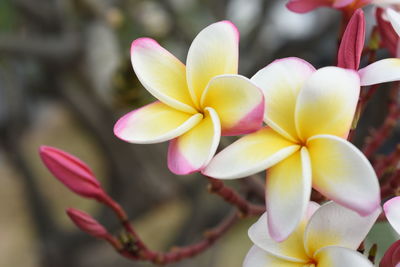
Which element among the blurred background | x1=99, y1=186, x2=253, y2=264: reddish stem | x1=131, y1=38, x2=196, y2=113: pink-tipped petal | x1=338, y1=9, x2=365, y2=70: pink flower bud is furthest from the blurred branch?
x1=338, y1=9, x2=365, y2=70: pink flower bud

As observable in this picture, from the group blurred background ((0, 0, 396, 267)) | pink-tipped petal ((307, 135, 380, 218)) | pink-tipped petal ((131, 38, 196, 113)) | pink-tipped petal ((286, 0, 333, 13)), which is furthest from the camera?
blurred background ((0, 0, 396, 267))

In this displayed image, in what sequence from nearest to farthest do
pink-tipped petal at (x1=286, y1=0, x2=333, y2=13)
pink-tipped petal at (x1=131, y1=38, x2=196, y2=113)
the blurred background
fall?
pink-tipped petal at (x1=131, y1=38, x2=196, y2=113)
pink-tipped petal at (x1=286, y1=0, x2=333, y2=13)
the blurred background

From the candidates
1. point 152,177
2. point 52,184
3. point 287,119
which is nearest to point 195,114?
point 287,119

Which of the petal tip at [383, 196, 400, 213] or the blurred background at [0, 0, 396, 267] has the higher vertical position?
the petal tip at [383, 196, 400, 213]

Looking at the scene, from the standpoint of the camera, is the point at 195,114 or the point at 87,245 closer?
the point at 195,114

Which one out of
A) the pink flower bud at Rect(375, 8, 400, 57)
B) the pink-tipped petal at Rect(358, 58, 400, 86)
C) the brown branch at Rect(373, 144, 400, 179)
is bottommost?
the brown branch at Rect(373, 144, 400, 179)

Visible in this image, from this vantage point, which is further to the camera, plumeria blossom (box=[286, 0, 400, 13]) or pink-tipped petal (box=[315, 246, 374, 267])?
plumeria blossom (box=[286, 0, 400, 13])

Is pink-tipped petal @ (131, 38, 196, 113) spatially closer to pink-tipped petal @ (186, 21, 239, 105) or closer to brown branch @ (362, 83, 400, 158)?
pink-tipped petal @ (186, 21, 239, 105)

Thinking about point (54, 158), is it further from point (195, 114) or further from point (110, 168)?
point (110, 168)
